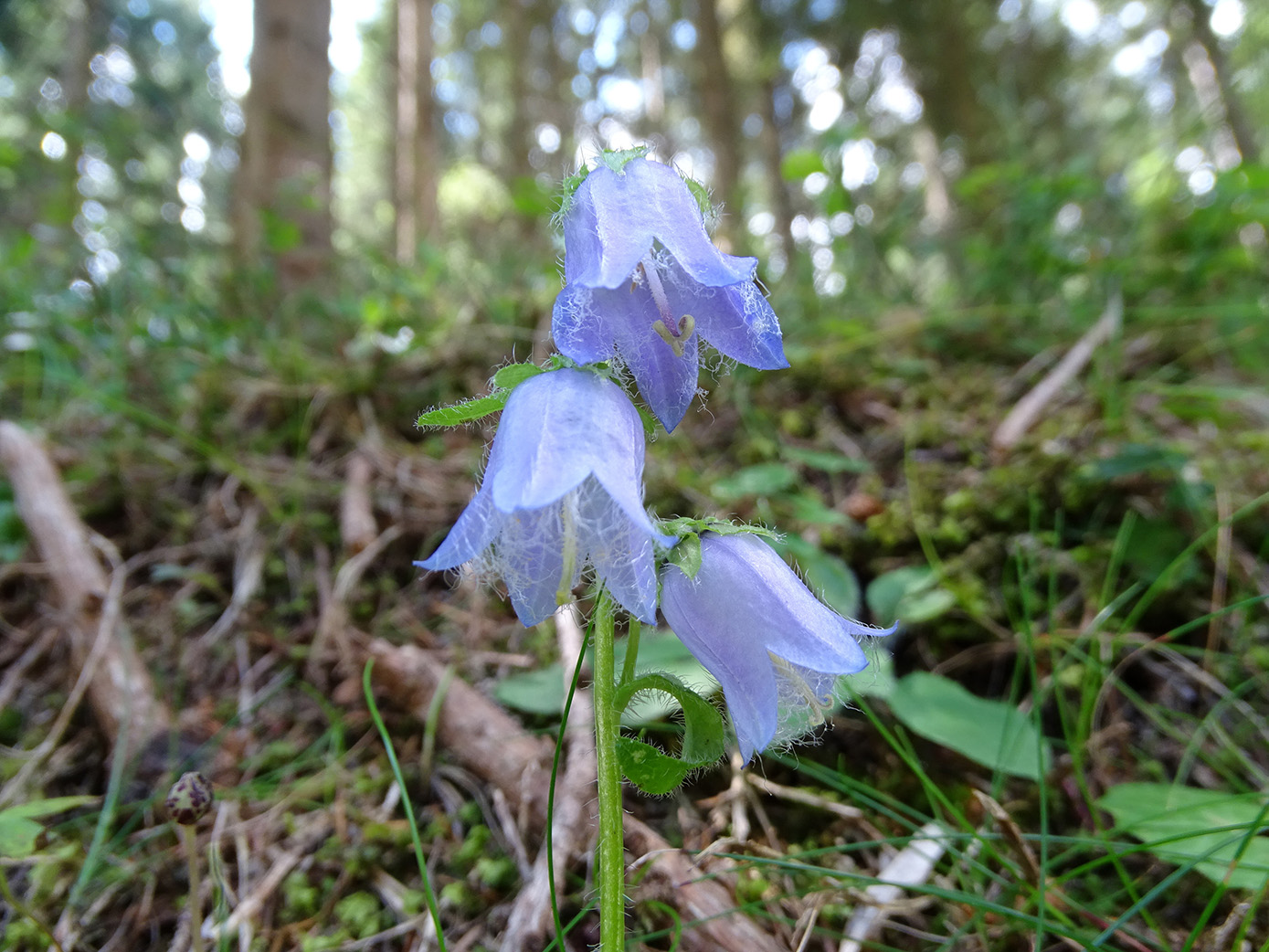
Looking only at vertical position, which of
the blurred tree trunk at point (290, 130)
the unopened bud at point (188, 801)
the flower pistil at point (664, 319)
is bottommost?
the unopened bud at point (188, 801)

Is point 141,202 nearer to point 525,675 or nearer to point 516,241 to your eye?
point 516,241

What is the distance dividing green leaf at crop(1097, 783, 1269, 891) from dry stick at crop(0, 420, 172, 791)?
2267 mm

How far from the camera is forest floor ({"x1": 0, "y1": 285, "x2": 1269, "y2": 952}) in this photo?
55.5 inches

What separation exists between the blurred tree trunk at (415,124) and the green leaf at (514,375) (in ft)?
27.1

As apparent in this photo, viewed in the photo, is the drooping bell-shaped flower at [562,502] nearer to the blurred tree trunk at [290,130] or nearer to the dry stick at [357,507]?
the dry stick at [357,507]

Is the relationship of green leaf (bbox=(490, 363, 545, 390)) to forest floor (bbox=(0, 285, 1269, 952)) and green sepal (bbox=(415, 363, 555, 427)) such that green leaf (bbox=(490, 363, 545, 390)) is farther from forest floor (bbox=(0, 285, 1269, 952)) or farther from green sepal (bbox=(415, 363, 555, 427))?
forest floor (bbox=(0, 285, 1269, 952))

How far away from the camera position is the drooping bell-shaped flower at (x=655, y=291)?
1.07m

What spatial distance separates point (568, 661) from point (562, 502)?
85 centimetres

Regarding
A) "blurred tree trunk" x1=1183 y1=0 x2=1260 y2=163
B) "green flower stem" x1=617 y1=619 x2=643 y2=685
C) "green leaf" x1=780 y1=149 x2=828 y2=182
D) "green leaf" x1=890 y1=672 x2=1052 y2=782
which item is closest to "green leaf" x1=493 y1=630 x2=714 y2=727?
"green leaf" x1=890 y1=672 x2=1052 y2=782

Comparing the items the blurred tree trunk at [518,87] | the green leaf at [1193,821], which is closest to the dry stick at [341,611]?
the green leaf at [1193,821]

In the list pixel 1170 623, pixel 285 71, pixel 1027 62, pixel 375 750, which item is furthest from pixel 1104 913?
pixel 1027 62

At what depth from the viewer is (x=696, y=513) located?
206cm

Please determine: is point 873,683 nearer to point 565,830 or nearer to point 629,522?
point 565,830

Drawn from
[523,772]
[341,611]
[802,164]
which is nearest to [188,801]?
[523,772]
